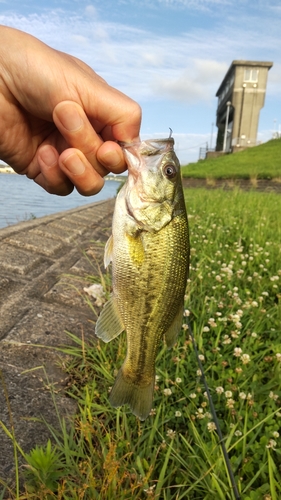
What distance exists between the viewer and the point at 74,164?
1885 millimetres

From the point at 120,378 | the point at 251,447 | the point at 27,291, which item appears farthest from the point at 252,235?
the point at 120,378

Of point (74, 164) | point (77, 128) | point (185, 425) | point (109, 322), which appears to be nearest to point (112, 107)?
point (77, 128)

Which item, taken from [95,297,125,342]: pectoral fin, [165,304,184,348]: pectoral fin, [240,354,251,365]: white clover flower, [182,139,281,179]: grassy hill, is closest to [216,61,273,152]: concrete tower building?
[182,139,281,179]: grassy hill

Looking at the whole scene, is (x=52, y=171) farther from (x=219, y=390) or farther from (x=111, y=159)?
(x=219, y=390)

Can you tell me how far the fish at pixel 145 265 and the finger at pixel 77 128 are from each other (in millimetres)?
155

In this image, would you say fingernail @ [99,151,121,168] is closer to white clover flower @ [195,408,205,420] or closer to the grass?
the grass

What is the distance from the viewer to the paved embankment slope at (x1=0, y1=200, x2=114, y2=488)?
232cm

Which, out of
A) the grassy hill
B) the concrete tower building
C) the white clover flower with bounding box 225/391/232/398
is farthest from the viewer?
the concrete tower building

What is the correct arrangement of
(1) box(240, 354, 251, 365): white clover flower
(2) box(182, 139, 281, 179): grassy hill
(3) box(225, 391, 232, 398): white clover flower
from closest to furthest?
(3) box(225, 391, 232, 398): white clover flower
(1) box(240, 354, 251, 365): white clover flower
(2) box(182, 139, 281, 179): grassy hill

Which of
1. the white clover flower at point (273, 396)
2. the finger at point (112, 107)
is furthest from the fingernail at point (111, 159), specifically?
the white clover flower at point (273, 396)

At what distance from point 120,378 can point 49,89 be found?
1.28 metres

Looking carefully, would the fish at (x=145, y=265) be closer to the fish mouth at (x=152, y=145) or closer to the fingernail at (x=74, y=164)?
the fish mouth at (x=152, y=145)

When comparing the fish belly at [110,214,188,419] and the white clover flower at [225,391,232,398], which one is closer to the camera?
the fish belly at [110,214,188,419]

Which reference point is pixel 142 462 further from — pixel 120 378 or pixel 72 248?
pixel 72 248
